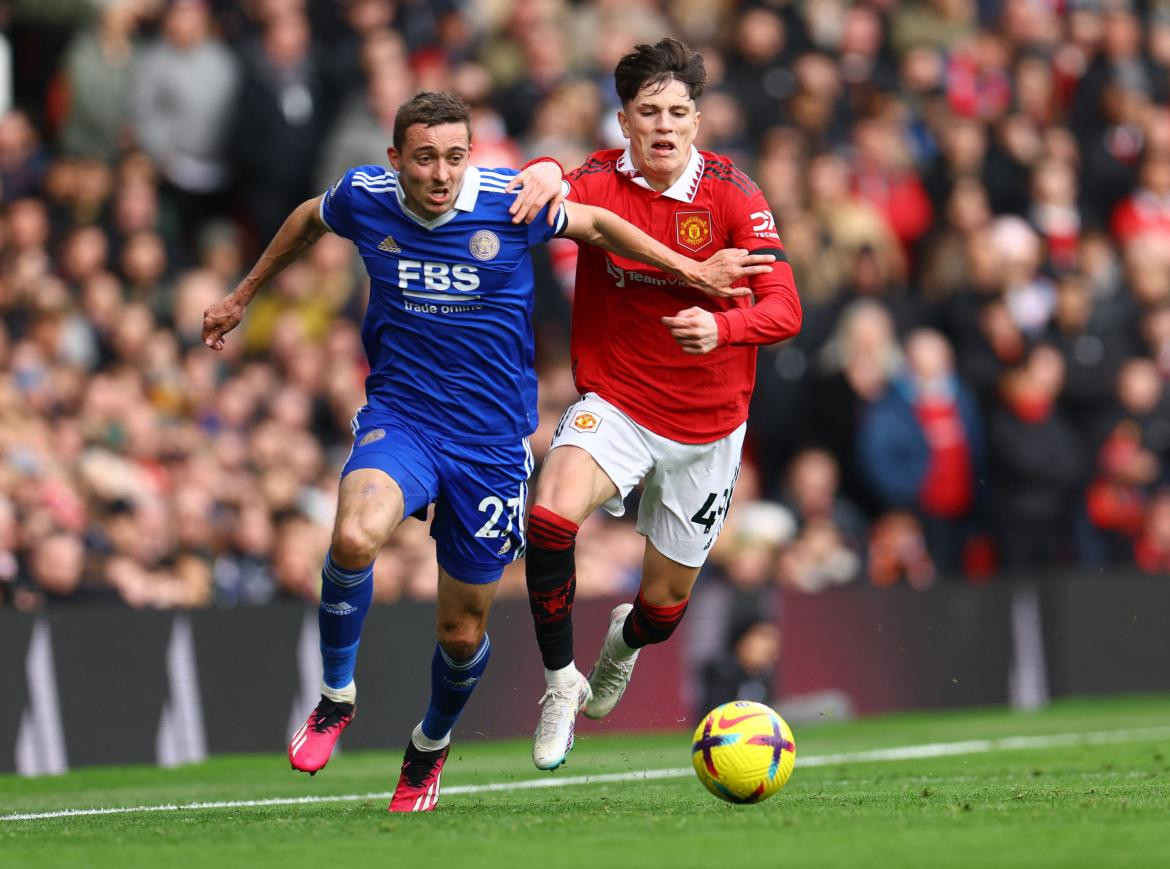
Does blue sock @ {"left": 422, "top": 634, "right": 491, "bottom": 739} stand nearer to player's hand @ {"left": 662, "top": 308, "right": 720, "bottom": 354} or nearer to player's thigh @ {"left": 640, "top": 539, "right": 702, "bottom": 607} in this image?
player's thigh @ {"left": 640, "top": 539, "right": 702, "bottom": 607}

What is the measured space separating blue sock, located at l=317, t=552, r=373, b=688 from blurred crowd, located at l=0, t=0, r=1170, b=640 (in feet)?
13.2

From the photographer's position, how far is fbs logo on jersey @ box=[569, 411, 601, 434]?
10.2 metres

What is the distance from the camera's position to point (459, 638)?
998cm

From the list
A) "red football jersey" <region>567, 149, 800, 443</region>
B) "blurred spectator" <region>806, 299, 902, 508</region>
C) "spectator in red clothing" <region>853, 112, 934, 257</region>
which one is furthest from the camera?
"spectator in red clothing" <region>853, 112, 934, 257</region>

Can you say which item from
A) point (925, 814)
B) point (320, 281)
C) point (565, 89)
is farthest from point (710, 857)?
point (565, 89)

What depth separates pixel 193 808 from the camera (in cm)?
1028

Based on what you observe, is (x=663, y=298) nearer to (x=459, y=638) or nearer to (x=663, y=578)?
(x=663, y=578)

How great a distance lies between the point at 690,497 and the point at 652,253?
4.80ft

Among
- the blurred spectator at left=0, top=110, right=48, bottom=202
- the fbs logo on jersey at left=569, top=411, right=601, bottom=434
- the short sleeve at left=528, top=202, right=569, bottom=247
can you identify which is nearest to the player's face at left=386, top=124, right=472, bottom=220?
the short sleeve at left=528, top=202, right=569, bottom=247

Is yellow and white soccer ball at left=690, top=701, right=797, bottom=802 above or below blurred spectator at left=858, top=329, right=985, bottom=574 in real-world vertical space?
above

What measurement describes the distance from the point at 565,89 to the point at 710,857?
10.5m

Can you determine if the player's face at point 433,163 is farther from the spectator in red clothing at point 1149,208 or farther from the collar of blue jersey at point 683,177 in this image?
the spectator in red clothing at point 1149,208

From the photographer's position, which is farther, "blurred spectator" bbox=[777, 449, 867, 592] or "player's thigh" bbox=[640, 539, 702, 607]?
"blurred spectator" bbox=[777, 449, 867, 592]

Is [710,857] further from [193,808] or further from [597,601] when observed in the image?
[597,601]
